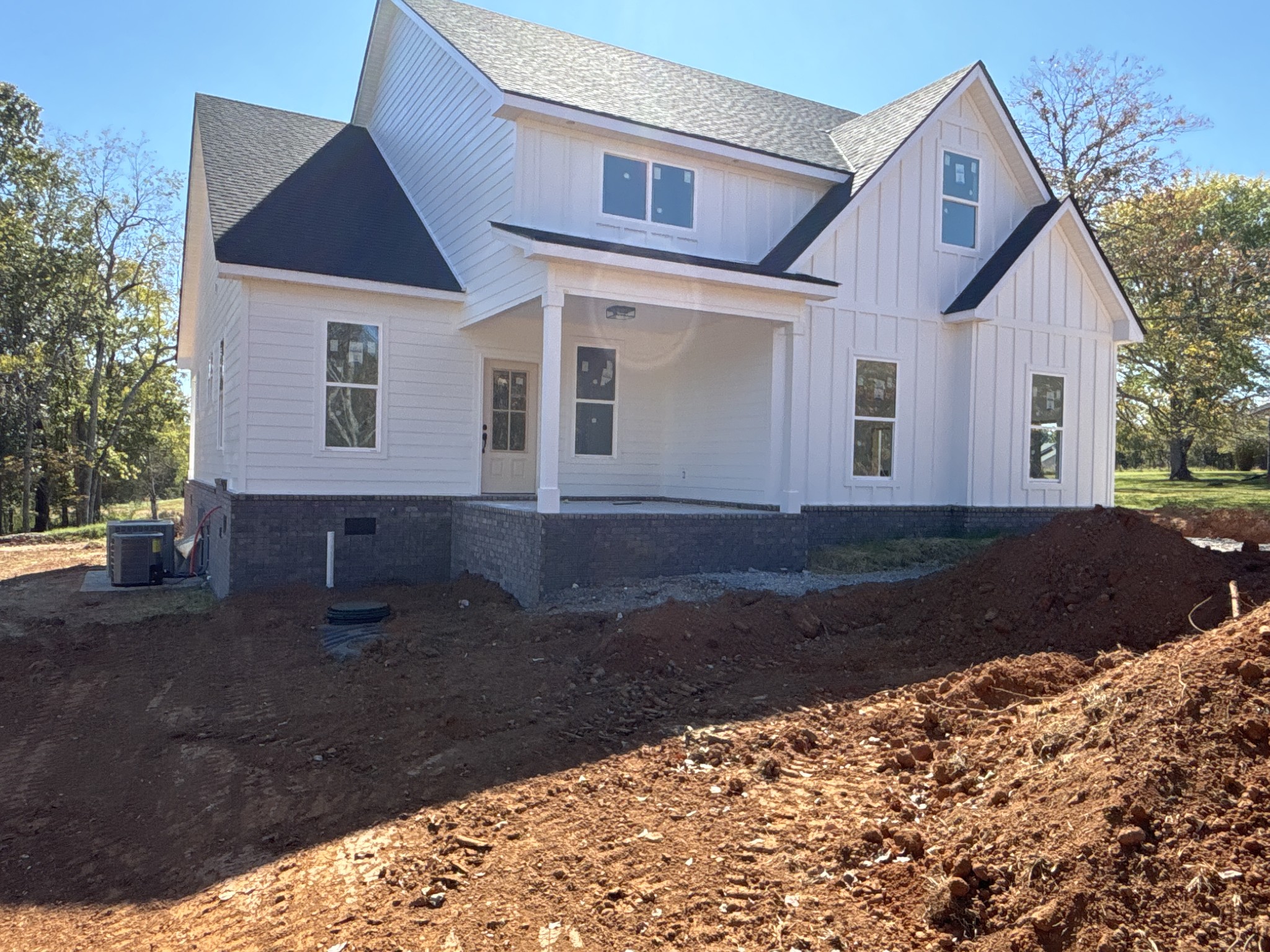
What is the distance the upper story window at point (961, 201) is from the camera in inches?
534

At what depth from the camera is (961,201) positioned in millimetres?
13672

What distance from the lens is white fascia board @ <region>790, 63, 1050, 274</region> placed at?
12141 mm

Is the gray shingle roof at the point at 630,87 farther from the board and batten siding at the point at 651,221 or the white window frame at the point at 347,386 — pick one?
the white window frame at the point at 347,386

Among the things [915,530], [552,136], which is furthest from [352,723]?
[915,530]

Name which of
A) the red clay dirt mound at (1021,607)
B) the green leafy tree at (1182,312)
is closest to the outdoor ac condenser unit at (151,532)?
the red clay dirt mound at (1021,607)

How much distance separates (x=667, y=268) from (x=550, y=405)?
215 cm

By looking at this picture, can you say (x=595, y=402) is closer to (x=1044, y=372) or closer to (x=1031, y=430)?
(x=1031, y=430)

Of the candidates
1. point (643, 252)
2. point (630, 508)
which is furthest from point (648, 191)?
Result: point (630, 508)

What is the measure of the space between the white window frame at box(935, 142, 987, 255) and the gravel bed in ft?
18.1

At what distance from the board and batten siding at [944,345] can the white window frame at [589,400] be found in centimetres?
312

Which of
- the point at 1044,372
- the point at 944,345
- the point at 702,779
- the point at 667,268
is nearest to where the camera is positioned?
the point at 702,779

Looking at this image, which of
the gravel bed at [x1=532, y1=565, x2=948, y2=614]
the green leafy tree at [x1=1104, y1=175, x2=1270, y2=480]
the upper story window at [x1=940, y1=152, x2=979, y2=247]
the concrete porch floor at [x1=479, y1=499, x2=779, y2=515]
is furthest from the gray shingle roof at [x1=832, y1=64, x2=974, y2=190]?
the green leafy tree at [x1=1104, y1=175, x2=1270, y2=480]

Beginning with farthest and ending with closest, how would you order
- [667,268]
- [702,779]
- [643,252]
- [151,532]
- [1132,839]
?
[151,532] < [643,252] < [667,268] < [702,779] < [1132,839]

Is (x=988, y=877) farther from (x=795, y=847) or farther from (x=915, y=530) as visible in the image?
(x=915, y=530)
